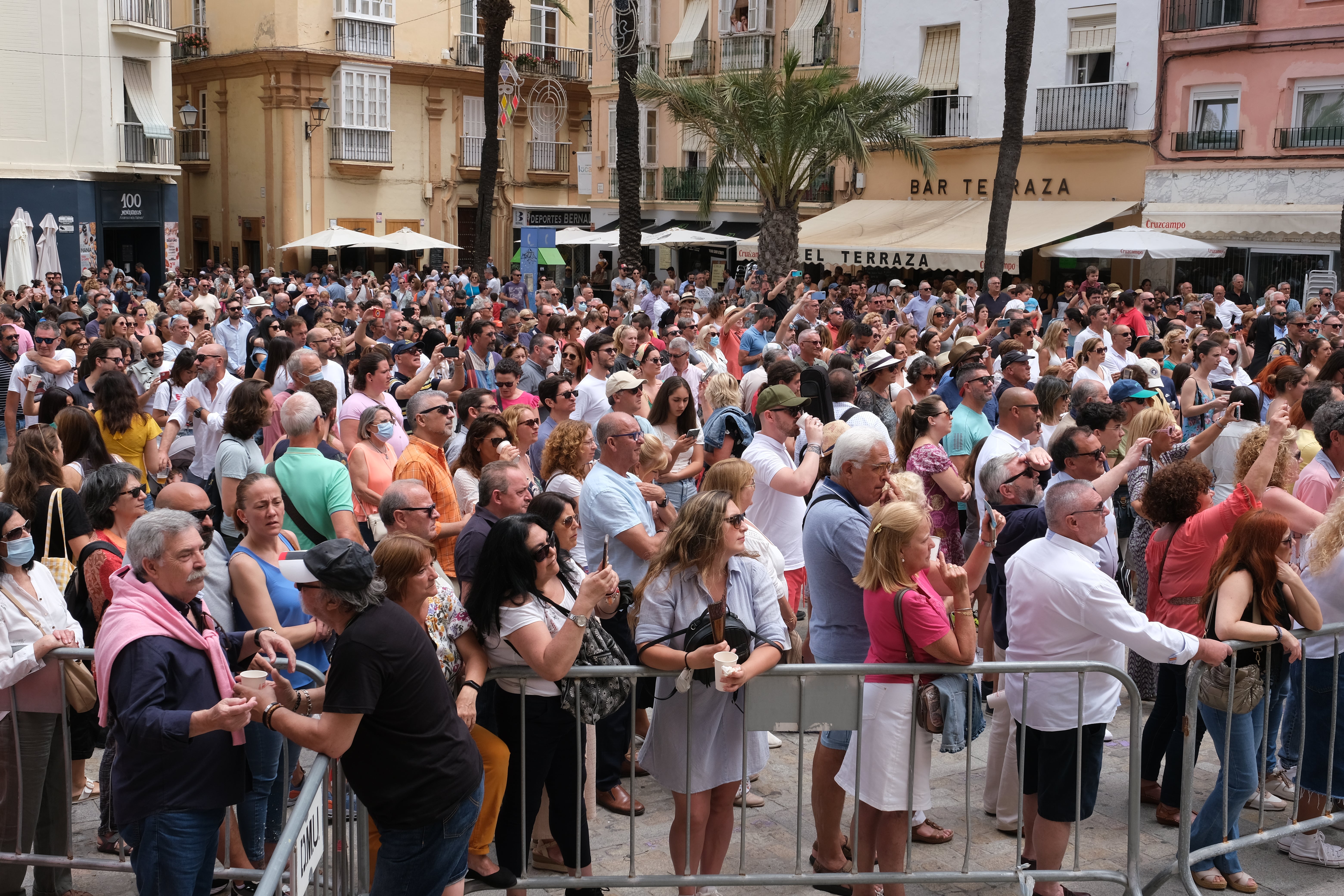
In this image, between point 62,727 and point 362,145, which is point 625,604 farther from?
point 362,145

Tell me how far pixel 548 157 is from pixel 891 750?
40.2 meters

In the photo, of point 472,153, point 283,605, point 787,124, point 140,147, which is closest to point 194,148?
point 140,147

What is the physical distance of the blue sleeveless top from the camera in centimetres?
478

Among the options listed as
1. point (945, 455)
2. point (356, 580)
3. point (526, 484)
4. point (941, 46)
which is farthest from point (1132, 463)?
point (941, 46)

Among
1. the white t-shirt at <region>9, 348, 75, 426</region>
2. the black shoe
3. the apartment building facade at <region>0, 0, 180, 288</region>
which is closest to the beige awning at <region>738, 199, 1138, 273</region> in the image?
the apartment building facade at <region>0, 0, 180, 288</region>

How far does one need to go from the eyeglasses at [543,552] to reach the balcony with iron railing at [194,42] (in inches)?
1522

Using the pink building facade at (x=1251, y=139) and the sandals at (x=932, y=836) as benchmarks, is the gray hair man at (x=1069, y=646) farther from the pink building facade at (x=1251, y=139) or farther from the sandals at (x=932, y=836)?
the pink building facade at (x=1251, y=139)

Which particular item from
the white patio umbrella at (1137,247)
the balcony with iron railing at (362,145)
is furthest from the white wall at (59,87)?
the white patio umbrella at (1137,247)

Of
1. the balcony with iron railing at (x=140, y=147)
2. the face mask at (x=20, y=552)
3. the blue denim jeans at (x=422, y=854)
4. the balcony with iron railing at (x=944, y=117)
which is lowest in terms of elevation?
the blue denim jeans at (x=422, y=854)

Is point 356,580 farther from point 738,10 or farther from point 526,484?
point 738,10

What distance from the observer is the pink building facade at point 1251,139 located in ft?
78.3

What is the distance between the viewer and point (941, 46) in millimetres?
30500

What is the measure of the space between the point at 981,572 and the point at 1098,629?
0.80 metres

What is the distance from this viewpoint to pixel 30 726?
15.5 ft
